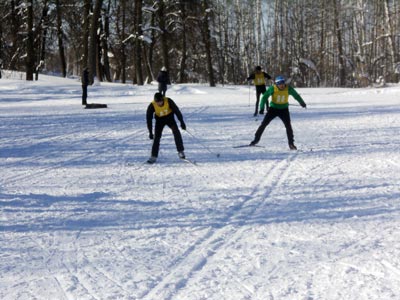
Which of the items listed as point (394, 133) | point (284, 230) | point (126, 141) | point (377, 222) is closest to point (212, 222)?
point (284, 230)

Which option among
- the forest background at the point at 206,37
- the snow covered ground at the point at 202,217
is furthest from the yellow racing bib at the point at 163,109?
the forest background at the point at 206,37

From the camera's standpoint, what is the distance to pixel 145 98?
27.1 meters

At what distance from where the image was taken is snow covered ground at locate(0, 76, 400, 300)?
171 inches

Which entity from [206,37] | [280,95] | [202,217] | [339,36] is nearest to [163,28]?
[206,37]

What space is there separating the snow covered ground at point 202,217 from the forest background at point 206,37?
1961 centimetres

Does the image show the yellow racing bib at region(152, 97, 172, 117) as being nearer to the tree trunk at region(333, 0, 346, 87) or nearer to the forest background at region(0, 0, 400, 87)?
the forest background at region(0, 0, 400, 87)

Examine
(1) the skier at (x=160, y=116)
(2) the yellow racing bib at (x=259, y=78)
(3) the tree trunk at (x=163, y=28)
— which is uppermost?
(3) the tree trunk at (x=163, y=28)

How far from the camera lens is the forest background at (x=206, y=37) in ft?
112

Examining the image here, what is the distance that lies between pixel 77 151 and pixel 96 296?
7.65m

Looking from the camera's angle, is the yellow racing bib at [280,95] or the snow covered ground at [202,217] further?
the yellow racing bib at [280,95]

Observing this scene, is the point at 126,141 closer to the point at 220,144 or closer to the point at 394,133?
the point at 220,144

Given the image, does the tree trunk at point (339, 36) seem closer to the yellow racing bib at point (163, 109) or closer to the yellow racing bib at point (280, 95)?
the yellow racing bib at point (280, 95)

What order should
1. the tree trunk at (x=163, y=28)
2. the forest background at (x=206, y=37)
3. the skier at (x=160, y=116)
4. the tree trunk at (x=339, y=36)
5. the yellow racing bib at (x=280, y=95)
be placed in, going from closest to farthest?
1. the skier at (x=160, y=116)
2. the yellow racing bib at (x=280, y=95)
3. the tree trunk at (x=163, y=28)
4. the forest background at (x=206, y=37)
5. the tree trunk at (x=339, y=36)

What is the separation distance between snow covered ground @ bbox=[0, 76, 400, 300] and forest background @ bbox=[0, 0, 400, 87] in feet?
64.4
